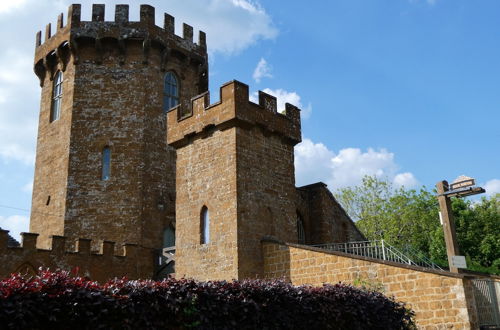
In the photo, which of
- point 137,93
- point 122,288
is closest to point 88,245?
point 137,93

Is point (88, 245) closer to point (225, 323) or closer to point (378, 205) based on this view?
point (225, 323)

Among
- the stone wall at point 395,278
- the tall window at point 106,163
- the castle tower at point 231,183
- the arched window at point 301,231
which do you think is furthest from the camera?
the tall window at point 106,163

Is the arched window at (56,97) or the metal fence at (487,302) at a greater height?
the arched window at (56,97)

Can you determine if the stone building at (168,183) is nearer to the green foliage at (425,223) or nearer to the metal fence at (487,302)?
the metal fence at (487,302)

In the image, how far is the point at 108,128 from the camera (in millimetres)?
23625

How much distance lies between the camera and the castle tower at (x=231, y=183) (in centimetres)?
1554

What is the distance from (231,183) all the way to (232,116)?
2167 mm

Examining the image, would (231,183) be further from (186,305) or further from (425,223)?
(425,223)

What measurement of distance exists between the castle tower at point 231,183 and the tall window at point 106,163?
240 inches

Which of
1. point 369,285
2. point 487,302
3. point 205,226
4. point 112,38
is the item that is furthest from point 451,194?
point 112,38

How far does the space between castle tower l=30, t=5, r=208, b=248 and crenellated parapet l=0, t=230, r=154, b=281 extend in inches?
63.8

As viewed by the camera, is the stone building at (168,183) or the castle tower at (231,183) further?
the castle tower at (231,183)

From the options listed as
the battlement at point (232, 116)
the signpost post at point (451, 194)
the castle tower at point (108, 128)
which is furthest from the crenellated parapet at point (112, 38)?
the signpost post at point (451, 194)

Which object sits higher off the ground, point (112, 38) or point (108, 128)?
point (112, 38)
